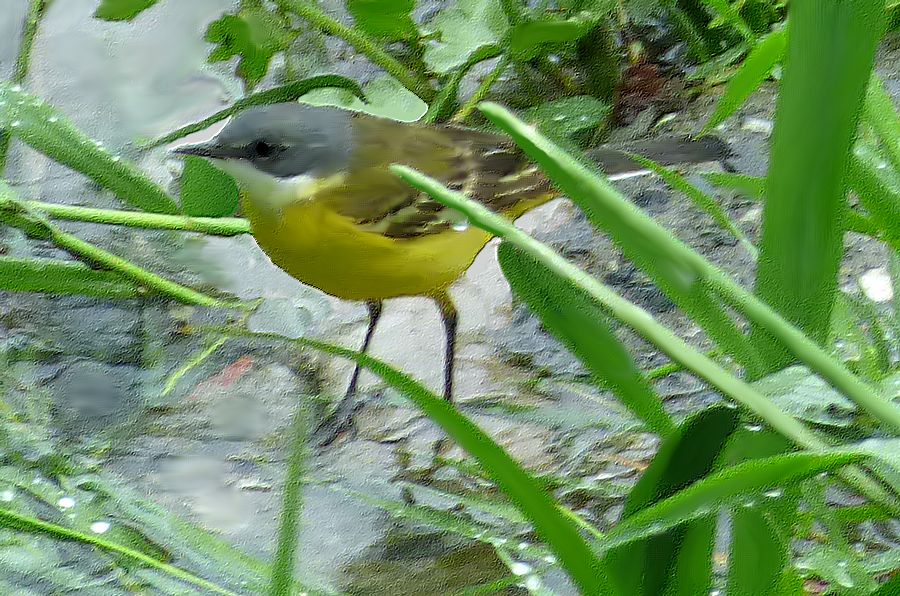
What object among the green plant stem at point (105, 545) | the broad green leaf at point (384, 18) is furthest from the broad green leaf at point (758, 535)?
the broad green leaf at point (384, 18)

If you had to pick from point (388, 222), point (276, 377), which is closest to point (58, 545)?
point (276, 377)

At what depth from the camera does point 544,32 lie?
0.67m

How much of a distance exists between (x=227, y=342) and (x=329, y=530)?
0.18 m

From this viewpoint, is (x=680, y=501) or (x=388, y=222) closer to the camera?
(x=680, y=501)

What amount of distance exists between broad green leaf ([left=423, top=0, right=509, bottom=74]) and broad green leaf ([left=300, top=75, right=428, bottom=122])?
0.05 metres

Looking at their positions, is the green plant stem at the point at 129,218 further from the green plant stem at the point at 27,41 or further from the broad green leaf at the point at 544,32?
the broad green leaf at the point at 544,32

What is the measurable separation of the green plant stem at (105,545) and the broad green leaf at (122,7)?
419mm

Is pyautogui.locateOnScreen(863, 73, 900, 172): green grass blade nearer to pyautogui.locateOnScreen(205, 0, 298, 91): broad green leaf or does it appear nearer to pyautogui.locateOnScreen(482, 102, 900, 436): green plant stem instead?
pyautogui.locateOnScreen(482, 102, 900, 436): green plant stem

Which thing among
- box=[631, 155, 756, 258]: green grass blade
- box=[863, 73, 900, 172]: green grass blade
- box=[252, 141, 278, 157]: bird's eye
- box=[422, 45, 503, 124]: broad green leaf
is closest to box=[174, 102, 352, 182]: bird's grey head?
box=[252, 141, 278, 157]: bird's eye

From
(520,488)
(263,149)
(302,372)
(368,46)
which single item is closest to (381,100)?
(368,46)

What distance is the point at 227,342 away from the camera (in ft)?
1.98

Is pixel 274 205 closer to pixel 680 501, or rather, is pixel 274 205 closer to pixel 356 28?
pixel 356 28

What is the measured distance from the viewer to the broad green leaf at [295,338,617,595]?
0.30 m

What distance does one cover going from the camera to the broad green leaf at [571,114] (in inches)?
26.4
